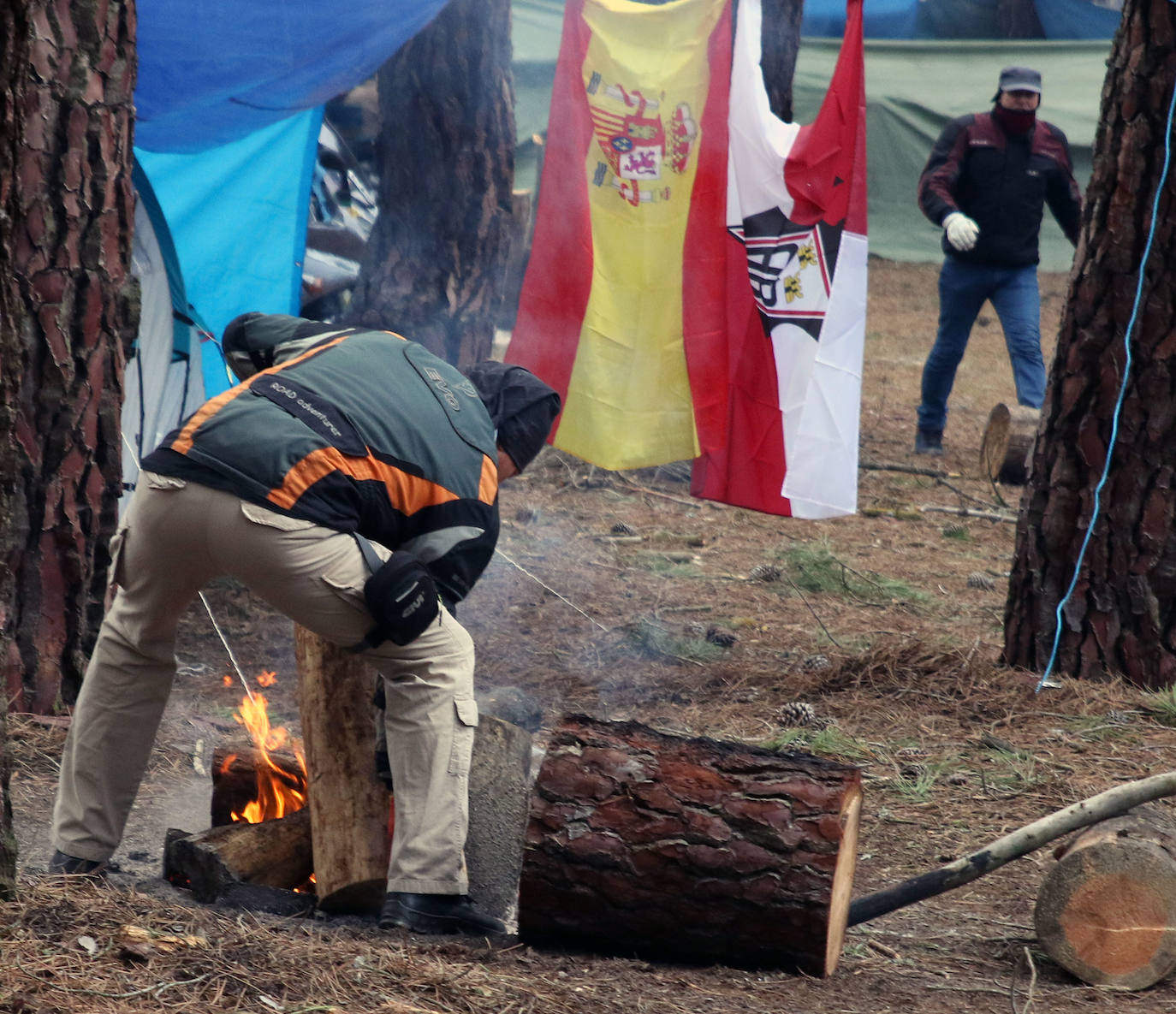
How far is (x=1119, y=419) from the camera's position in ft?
13.9

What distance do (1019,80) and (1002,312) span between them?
4.59 feet

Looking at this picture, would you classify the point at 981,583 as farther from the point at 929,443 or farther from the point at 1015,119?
the point at 1015,119

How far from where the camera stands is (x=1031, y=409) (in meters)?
7.88

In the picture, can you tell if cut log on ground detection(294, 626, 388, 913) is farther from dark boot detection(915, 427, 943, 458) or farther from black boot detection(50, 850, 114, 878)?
dark boot detection(915, 427, 943, 458)

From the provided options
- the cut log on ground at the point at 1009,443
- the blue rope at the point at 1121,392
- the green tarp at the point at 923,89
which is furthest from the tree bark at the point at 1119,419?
the green tarp at the point at 923,89

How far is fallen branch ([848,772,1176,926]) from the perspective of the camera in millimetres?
2760

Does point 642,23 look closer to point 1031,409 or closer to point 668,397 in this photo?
point 668,397

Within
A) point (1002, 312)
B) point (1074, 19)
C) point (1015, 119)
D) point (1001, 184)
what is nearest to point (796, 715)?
point (1002, 312)

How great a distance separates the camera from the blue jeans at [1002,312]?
7824 millimetres

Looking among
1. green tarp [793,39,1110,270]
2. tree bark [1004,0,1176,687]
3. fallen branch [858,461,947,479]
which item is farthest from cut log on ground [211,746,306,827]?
green tarp [793,39,1110,270]

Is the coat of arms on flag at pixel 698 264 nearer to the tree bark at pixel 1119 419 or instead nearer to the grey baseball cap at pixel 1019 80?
the tree bark at pixel 1119 419

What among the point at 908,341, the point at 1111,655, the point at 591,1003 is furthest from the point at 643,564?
the point at 908,341

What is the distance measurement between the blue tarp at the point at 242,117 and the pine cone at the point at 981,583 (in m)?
3.56

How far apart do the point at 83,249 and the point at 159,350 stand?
1535 millimetres
